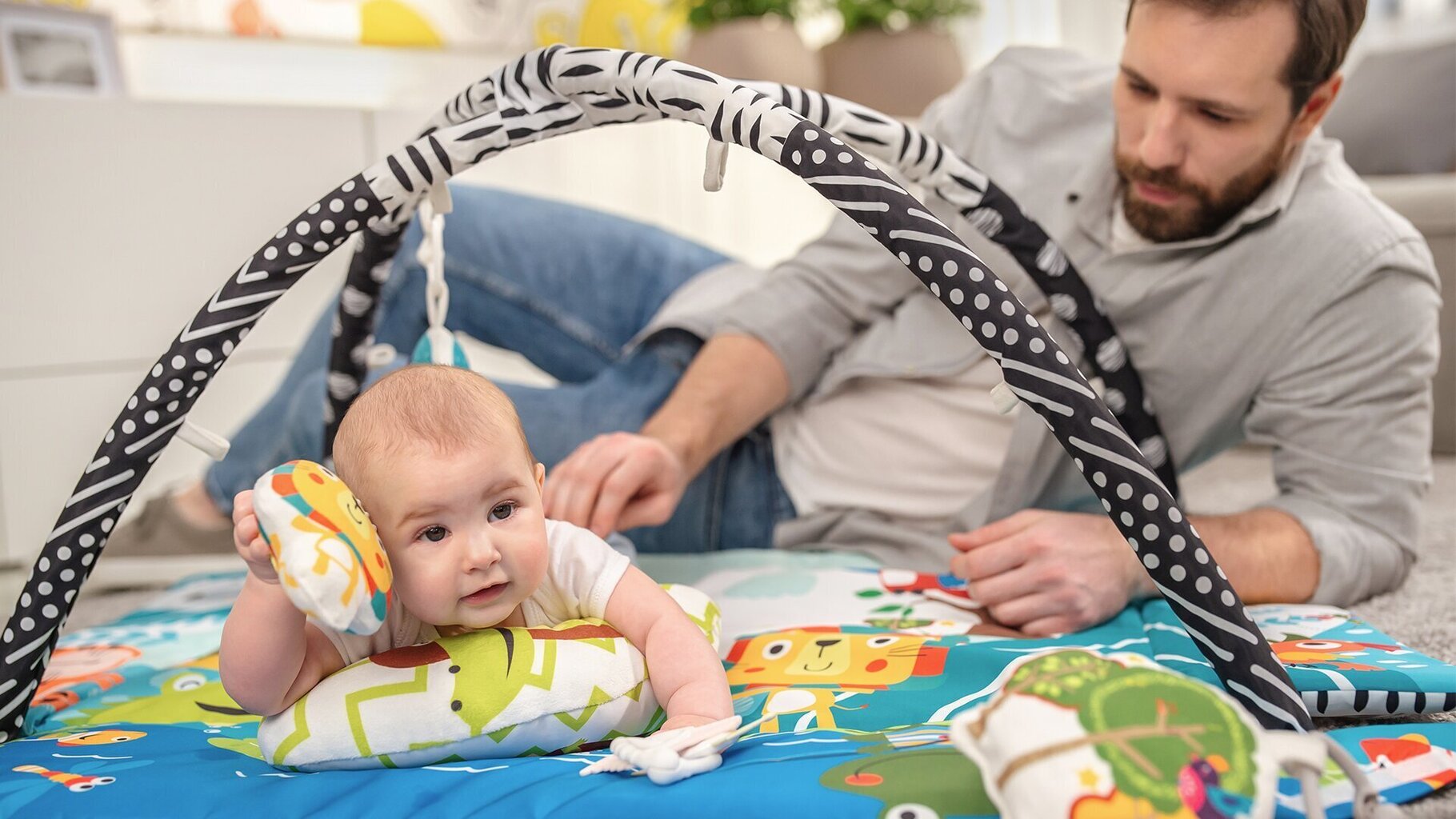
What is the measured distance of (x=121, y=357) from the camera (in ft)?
6.73

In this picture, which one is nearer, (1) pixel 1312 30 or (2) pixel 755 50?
(1) pixel 1312 30

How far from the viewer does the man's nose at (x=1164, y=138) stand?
1121 millimetres

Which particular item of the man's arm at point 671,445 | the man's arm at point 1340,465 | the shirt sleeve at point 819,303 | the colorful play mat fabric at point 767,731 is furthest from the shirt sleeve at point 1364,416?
the man's arm at point 671,445

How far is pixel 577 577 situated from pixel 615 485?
251mm

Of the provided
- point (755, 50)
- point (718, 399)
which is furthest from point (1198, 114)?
point (755, 50)

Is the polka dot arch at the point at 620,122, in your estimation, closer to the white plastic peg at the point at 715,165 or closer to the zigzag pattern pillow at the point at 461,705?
the white plastic peg at the point at 715,165

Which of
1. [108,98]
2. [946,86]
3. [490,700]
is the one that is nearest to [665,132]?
[946,86]

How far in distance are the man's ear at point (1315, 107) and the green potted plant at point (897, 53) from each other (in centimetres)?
157

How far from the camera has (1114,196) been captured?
127cm

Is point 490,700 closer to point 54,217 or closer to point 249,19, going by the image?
point 54,217

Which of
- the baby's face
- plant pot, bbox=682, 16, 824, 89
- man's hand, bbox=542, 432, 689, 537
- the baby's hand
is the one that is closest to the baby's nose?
the baby's face

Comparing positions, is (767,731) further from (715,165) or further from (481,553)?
(715,165)

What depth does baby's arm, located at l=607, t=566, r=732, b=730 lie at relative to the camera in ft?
2.53

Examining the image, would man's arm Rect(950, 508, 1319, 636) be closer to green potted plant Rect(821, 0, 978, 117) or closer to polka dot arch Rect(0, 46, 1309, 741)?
polka dot arch Rect(0, 46, 1309, 741)
